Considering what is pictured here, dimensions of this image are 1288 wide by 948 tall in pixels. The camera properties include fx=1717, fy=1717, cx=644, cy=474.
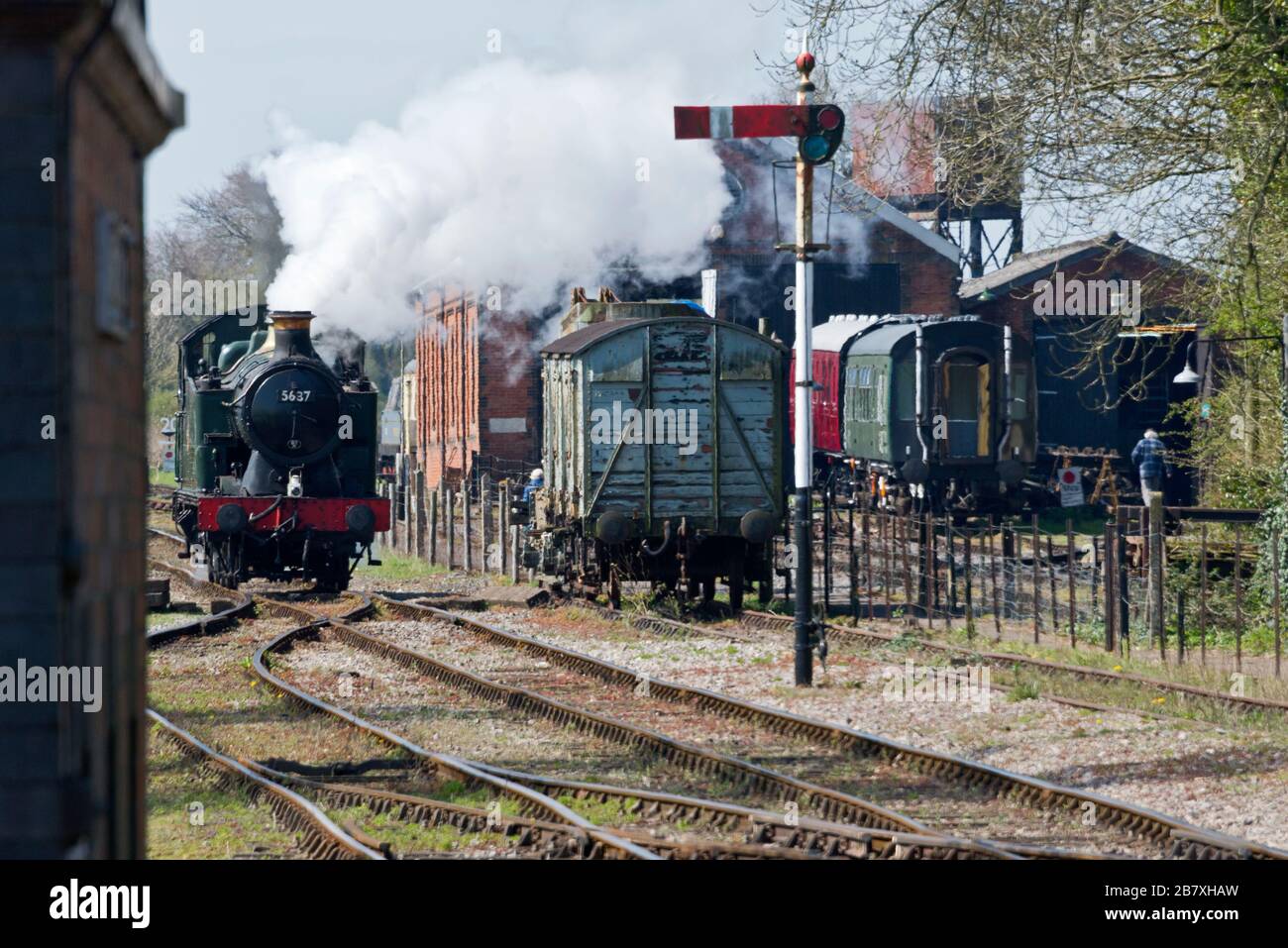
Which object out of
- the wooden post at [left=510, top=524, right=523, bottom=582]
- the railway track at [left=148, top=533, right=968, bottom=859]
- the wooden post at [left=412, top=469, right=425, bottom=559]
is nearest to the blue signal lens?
the railway track at [left=148, top=533, right=968, bottom=859]

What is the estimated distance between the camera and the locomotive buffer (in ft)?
42.6

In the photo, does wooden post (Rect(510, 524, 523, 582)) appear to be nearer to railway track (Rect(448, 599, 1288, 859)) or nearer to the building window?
railway track (Rect(448, 599, 1288, 859))

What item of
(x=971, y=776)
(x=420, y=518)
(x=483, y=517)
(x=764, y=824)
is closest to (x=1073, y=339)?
(x=420, y=518)

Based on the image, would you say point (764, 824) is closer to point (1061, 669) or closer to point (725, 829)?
point (725, 829)

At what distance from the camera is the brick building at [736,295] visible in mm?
33188

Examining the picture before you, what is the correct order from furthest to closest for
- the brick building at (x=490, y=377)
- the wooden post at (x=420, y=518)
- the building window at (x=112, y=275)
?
the brick building at (x=490, y=377)
the wooden post at (x=420, y=518)
the building window at (x=112, y=275)

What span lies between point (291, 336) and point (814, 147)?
946cm

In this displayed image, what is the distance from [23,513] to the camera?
427 cm

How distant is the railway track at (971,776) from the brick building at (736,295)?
59.4 ft

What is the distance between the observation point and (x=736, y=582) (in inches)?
742

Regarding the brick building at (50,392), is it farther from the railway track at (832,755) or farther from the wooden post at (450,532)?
the wooden post at (450,532)

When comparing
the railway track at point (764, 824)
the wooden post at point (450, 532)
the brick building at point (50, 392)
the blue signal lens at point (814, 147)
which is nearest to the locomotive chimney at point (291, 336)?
the wooden post at point (450, 532)
